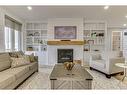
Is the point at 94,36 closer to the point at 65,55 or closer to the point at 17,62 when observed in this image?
the point at 65,55

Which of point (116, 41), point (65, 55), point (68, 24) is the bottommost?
point (65, 55)

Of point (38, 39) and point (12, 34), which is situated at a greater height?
point (12, 34)

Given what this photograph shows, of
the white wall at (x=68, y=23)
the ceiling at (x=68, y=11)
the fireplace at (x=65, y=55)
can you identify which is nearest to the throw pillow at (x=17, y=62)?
the ceiling at (x=68, y=11)

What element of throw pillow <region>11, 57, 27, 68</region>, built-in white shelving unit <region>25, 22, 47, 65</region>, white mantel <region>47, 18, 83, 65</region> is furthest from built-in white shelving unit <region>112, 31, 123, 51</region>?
throw pillow <region>11, 57, 27, 68</region>

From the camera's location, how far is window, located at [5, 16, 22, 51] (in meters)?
6.05

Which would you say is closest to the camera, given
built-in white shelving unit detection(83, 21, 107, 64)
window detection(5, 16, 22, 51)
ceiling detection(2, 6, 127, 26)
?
ceiling detection(2, 6, 127, 26)

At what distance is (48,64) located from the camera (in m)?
7.67

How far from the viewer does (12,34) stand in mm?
6715

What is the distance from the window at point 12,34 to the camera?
238 inches

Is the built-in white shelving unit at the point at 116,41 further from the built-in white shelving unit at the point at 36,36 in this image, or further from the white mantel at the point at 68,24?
the built-in white shelving unit at the point at 36,36

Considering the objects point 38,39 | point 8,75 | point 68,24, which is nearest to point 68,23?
point 68,24

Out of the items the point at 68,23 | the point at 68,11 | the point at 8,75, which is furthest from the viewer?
the point at 68,23

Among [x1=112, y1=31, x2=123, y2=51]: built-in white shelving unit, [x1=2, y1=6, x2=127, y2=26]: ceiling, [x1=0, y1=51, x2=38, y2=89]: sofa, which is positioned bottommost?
[x1=0, y1=51, x2=38, y2=89]: sofa

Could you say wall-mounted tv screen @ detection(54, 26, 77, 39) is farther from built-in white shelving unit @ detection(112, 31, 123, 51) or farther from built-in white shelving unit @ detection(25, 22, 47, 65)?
built-in white shelving unit @ detection(112, 31, 123, 51)
